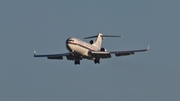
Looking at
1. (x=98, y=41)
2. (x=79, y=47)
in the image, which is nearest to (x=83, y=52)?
(x=79, y=47)

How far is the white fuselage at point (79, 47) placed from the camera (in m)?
95.1

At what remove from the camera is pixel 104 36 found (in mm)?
110000

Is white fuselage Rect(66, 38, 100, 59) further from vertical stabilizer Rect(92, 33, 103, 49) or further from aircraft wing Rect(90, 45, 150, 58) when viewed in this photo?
vertical stabilizer Rect(92, 33, 103, 49)

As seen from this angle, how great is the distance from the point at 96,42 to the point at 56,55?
8084mm

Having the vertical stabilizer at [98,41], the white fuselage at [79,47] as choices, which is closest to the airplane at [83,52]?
the white fuselage at [79,47]

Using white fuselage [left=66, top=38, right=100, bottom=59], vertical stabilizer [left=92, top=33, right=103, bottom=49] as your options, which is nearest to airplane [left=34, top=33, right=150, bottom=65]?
white fuselage [left=66, top=38, right=100, bottom=59]

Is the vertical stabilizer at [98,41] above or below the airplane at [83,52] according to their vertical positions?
above

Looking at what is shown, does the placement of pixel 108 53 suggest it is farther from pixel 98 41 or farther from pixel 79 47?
pixel 98 41

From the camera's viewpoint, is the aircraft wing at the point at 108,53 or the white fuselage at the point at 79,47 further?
the aircraft wing at the point at 108,53

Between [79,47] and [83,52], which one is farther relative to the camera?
[83,52]

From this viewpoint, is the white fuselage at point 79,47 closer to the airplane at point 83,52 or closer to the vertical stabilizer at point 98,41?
the airplane at point 83,52

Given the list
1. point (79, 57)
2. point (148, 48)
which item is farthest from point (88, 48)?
point (148, 48)

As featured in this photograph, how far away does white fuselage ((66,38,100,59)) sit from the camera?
9506 cm

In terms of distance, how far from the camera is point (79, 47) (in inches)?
3777
